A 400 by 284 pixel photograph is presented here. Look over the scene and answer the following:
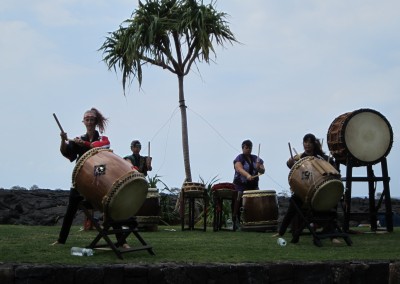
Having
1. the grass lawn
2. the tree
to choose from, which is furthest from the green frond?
the grass lawn

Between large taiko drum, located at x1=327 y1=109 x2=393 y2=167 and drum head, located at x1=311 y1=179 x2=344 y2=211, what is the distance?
6.22ft

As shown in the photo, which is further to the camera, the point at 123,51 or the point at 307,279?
the point at 123,51

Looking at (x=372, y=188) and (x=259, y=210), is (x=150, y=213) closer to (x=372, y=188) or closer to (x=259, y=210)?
(x=259, y=210)

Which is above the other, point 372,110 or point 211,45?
point 211,45

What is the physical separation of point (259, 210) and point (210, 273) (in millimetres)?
4894

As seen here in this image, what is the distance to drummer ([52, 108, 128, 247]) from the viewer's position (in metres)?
6.39

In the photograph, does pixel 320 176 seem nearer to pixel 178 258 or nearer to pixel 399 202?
pixel 178 258

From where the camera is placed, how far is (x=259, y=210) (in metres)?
9.82

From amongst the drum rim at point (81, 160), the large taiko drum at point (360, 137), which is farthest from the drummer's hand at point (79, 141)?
the large taiko drum at point (360, 137)

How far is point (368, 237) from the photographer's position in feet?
27.9

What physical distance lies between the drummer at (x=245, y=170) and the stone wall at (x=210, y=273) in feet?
15.4

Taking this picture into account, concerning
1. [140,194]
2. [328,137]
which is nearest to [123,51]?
[328,137]

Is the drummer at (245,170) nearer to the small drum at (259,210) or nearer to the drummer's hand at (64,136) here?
the small drum at (259,210)

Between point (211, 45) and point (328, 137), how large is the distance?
17.1 feet
